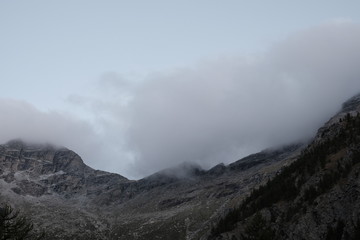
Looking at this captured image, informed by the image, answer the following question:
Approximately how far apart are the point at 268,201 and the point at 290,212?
72.9 feet

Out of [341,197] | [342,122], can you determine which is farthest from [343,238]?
[342,122]

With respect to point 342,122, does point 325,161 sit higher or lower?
lower

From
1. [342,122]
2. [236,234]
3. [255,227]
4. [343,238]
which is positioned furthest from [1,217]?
[342,122]

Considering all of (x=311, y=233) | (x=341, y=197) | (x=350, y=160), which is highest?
(x=350, y=160)

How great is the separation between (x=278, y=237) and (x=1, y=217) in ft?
280

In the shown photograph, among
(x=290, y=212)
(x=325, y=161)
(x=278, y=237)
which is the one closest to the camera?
(x=278, y=237)

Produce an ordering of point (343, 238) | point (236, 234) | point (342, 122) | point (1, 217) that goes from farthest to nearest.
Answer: point (342, 122)
point (236, 234)
point (343, 238)
point (1, 217)

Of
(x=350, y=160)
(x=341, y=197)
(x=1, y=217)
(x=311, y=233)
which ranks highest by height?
(x=1, y=217)

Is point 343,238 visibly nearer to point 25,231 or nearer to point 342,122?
point 25,231

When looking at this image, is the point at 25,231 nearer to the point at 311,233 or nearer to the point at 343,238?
the point at 343,238

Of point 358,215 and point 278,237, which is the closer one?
point 358,215

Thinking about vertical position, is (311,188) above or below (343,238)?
above

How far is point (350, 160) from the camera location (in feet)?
349

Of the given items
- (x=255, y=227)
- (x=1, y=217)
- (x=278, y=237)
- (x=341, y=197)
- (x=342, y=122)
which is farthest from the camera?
(x=342, y=122)
